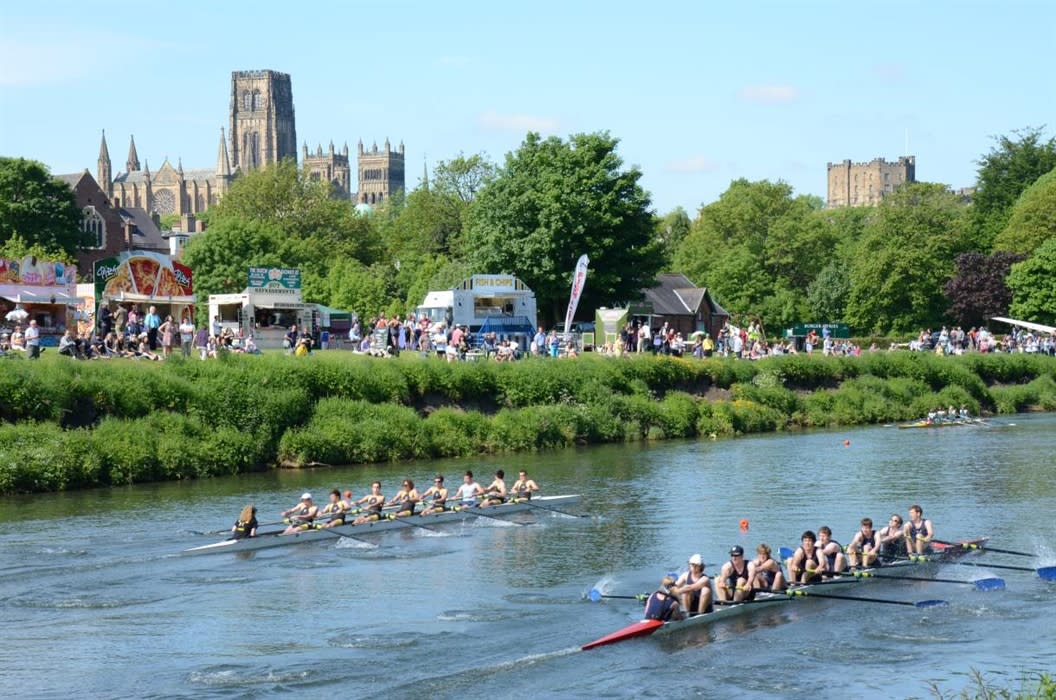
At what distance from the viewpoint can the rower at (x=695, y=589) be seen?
78.0 feet

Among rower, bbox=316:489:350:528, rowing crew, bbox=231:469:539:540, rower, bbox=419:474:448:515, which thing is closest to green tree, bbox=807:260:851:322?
rowing crew, bbox=231:469:539:540

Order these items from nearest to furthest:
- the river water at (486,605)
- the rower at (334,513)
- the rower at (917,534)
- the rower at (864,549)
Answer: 1. the river water at (486,605)
2. the rower at (864,549)
3. the rower at (917,534)
4. the rower at (334,513)

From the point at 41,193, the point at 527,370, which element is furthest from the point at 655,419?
the point at 41,193

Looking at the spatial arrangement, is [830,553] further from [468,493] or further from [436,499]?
[468,493]

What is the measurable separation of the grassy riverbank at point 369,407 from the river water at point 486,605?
1.89 metres

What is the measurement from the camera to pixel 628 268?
7331 centimetres

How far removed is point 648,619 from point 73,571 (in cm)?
1234

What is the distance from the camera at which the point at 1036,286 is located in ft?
315

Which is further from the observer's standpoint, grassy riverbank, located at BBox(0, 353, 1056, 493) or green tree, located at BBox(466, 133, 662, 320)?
green tree, located at BBox(466, 133, 662, 320)

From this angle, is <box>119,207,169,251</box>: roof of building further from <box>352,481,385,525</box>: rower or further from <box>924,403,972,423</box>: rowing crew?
<box>352,481,385,525</box>: rower

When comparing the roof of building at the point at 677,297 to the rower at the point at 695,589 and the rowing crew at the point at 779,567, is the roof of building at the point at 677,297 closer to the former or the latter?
the rowing crew at the point at 779,567

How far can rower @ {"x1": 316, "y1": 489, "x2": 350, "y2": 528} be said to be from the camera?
31969mm

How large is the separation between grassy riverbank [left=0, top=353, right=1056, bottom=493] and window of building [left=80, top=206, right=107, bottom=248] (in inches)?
2134

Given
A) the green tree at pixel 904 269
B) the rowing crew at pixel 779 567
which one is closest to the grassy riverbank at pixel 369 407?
the rowing crew at pixel 779 567
